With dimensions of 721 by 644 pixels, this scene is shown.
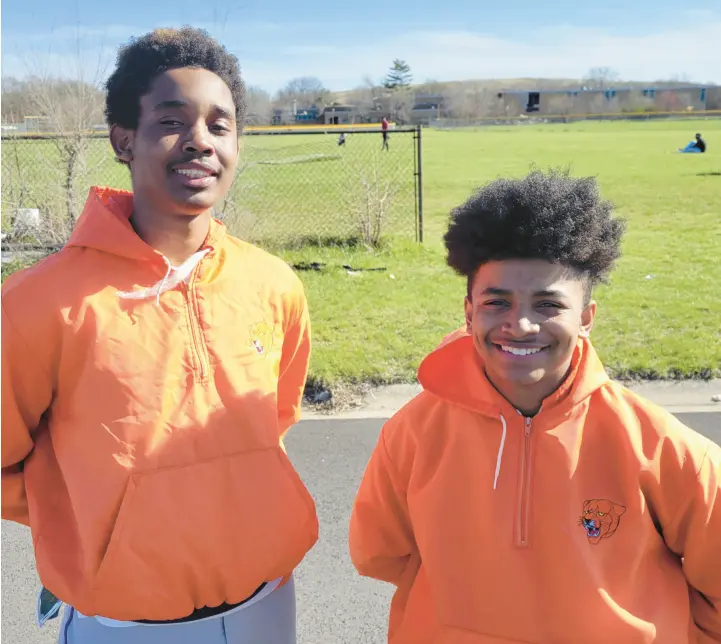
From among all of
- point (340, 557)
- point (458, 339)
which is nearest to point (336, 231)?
point (340, 557)

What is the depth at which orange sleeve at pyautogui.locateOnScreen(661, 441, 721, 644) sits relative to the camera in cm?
164

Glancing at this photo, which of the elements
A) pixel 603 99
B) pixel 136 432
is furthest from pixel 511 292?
pixel 603 99

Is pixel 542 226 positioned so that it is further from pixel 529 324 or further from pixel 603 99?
pixel 603 99

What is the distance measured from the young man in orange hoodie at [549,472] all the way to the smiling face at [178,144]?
67cm

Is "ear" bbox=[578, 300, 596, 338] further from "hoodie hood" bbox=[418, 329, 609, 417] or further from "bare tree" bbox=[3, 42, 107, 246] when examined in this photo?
"bare tree" bbox=[3, 42, 107, 246]

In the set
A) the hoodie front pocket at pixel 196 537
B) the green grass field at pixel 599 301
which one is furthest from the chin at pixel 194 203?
the green grass field at pixel 599 301

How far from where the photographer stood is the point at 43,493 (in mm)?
1695

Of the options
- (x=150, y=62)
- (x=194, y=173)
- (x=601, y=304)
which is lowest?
(x=601, y=304)

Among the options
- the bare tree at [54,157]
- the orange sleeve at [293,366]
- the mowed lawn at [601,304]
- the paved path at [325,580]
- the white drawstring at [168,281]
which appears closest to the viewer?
the white drawstring at [168,281]

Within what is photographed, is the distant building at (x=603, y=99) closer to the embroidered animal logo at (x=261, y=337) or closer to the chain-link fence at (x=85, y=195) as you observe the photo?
the chain-link fence at (x=85, y=195)

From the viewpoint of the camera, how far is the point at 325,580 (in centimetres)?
323

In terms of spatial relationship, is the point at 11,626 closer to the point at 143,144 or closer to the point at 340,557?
the point at 340,557

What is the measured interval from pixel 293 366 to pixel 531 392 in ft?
2.39

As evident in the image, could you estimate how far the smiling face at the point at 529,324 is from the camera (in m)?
1.72
